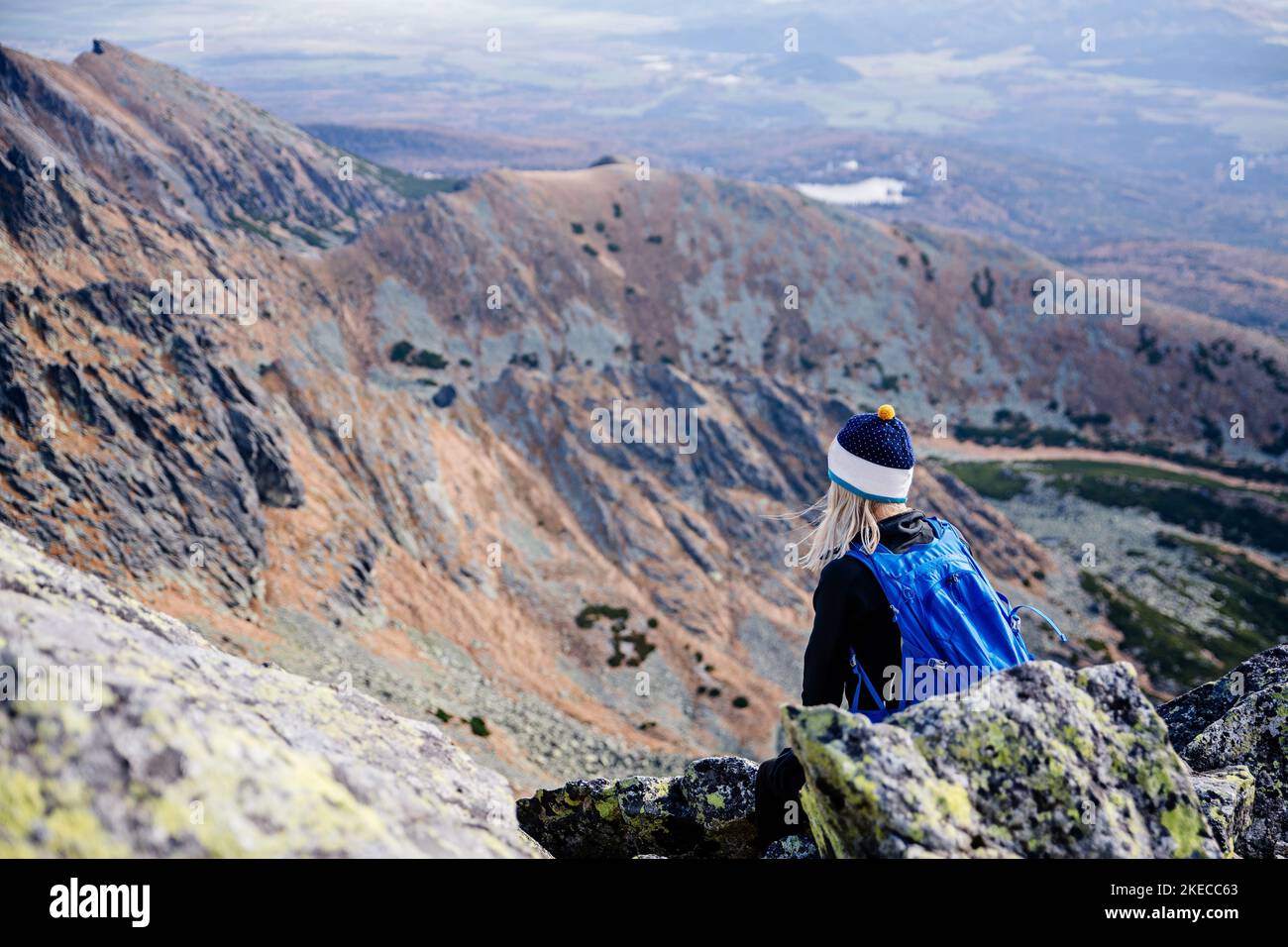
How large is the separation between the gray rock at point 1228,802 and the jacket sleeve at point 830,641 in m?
4.37

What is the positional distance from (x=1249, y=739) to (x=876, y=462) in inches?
273

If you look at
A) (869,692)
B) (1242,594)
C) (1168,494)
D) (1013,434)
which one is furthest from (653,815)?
(1013,434)

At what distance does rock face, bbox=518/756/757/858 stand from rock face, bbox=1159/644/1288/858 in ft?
17.9

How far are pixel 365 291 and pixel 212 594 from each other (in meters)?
94.9

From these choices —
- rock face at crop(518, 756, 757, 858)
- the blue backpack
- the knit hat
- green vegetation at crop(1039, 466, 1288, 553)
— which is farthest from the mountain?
the blue backpack

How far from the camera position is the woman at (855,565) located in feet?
22.7

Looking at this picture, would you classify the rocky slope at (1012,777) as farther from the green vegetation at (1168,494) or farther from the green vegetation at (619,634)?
the green vegetation at (1168,494)

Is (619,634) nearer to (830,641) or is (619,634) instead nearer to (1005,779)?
(830,641)

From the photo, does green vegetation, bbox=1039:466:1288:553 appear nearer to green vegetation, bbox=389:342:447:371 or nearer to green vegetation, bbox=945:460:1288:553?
green vegetation, bbox=945:460:1288:553

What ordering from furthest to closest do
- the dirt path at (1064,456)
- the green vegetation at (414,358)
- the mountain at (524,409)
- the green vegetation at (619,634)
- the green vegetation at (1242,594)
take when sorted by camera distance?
the dirt path at (1064,456)
the green vegetation at (414,358)
the green vegetation at (1242,594)
the green vegetation at (619,634)
the mountain at (524,409)

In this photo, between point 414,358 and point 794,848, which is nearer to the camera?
point 794,848

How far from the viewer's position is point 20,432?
130ft

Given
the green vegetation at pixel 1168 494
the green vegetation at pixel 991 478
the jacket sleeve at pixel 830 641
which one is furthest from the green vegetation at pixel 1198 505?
the jacket sleeve at pixel 830 641

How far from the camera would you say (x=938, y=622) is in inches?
276
